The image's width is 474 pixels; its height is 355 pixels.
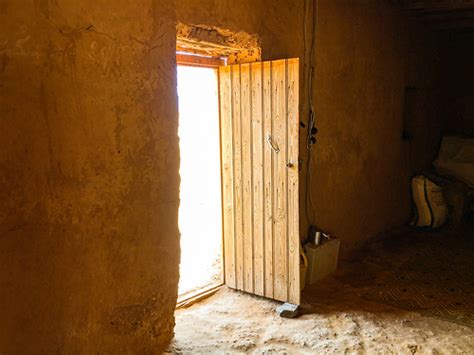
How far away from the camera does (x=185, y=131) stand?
7035 mm

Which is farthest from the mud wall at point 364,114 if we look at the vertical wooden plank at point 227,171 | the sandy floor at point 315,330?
the sandy floor at point 315,330

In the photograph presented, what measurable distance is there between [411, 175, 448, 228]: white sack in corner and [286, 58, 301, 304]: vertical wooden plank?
336cm

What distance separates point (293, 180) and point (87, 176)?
1661mm

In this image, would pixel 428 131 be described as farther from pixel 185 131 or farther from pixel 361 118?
pixel 185 131

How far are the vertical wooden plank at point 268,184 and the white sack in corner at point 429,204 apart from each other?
338 centimetres

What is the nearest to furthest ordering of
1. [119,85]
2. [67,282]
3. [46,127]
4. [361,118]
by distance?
[46,127] → [67,282] → [119,85] → [361,118]

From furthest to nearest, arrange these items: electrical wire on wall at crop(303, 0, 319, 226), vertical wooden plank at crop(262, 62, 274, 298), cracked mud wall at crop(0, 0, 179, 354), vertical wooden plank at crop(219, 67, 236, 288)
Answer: electrical wire on wall at crop(303, 0, 319, 226) → vertical wooden plank at crop(219, 67, 236, 288) → vertical wooden plank at crop(262, 62, 274, 298) → cracked mud wall at crop(0, 0, 179, 354)

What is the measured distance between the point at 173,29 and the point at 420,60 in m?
4.71

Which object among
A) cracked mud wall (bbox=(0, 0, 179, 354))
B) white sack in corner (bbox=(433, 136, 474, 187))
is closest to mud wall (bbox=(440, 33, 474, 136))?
white sack in corner (bbox=(433, 136, 474, 187))

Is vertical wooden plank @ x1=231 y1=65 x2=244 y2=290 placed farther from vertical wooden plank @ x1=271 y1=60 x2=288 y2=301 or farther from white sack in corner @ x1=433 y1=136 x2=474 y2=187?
white sack in corner @ x1=433 y1=136 x2=474 y2=187

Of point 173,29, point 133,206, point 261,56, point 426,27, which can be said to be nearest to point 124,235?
point 133,206

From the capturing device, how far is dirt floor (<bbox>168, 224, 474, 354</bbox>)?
9.95ft

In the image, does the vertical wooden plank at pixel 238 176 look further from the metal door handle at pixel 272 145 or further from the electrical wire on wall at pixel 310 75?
the electrical wire on wall at pixel 310 75

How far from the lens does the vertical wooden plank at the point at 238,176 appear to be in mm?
3729
